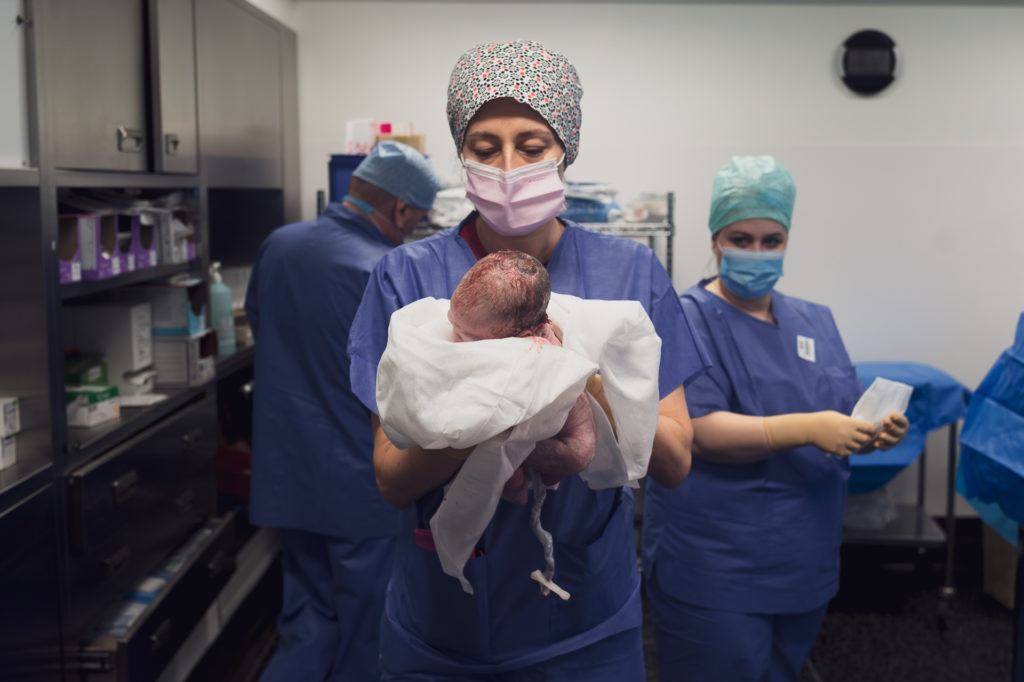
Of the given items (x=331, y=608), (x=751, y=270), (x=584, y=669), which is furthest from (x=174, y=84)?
(x=584, y=669)

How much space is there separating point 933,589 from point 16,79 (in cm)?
334

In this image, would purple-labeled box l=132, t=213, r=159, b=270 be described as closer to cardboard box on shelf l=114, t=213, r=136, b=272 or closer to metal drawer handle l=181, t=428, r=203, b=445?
cardboard box on shelf l=114, t=213, r=136, b=272

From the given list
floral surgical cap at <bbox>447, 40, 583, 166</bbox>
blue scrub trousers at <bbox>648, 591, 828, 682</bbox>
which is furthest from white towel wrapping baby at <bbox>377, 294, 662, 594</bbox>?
blue scrub trousers at <bbox>648, 591, 828, 682</bbox>

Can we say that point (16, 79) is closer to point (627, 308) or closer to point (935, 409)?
point (627, 308)

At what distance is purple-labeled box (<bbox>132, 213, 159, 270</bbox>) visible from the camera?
90.4 inches

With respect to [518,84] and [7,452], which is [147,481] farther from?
[518,84]

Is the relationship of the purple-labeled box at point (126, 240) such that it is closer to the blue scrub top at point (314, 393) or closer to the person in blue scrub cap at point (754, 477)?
the blue scrub top at point (314, 393)

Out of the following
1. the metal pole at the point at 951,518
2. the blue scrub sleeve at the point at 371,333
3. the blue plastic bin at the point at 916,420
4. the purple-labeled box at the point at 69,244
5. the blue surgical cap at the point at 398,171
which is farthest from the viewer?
the metal pole at the point at 951,518

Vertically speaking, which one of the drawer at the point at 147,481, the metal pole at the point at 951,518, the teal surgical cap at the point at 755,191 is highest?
the teal surgical cap at the point at 755,191

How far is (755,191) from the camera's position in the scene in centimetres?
192

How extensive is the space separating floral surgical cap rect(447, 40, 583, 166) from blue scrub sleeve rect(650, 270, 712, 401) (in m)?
0.24

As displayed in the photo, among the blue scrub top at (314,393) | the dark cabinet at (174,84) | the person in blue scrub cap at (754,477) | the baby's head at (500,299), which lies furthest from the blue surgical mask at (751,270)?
the dark cabinet at (174,84)

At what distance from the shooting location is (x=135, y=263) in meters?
2.30

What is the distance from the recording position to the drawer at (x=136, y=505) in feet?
6.33
